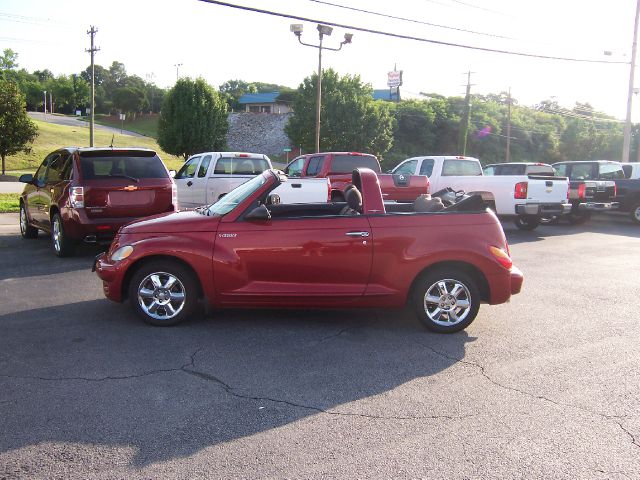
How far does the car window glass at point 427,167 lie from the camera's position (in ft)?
53.1

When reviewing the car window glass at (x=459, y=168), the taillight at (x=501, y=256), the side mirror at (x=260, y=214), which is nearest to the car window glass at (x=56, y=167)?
the side mirror at (x=260, y=214)

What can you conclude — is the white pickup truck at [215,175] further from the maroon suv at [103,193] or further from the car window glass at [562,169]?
the car window glass at [562,169]

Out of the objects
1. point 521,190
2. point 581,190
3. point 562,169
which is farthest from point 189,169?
point 562,169

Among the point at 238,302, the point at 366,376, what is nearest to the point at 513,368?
the point at 366,376

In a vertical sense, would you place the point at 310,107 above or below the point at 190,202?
above

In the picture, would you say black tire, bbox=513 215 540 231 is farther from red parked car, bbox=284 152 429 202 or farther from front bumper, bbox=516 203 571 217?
red parked car, bbox=284 152 429 202

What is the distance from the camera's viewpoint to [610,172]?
18.6 m

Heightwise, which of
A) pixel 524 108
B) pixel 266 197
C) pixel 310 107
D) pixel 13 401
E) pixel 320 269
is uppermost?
pixel 524 108

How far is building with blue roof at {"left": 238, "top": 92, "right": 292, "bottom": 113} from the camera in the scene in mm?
105625

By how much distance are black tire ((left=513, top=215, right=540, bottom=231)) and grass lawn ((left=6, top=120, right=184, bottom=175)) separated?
36.1 metres

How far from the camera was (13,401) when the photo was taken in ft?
13.4

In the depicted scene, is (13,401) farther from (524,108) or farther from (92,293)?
(524,108)

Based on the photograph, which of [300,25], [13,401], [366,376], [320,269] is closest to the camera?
[13,401]

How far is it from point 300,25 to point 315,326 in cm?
2131
